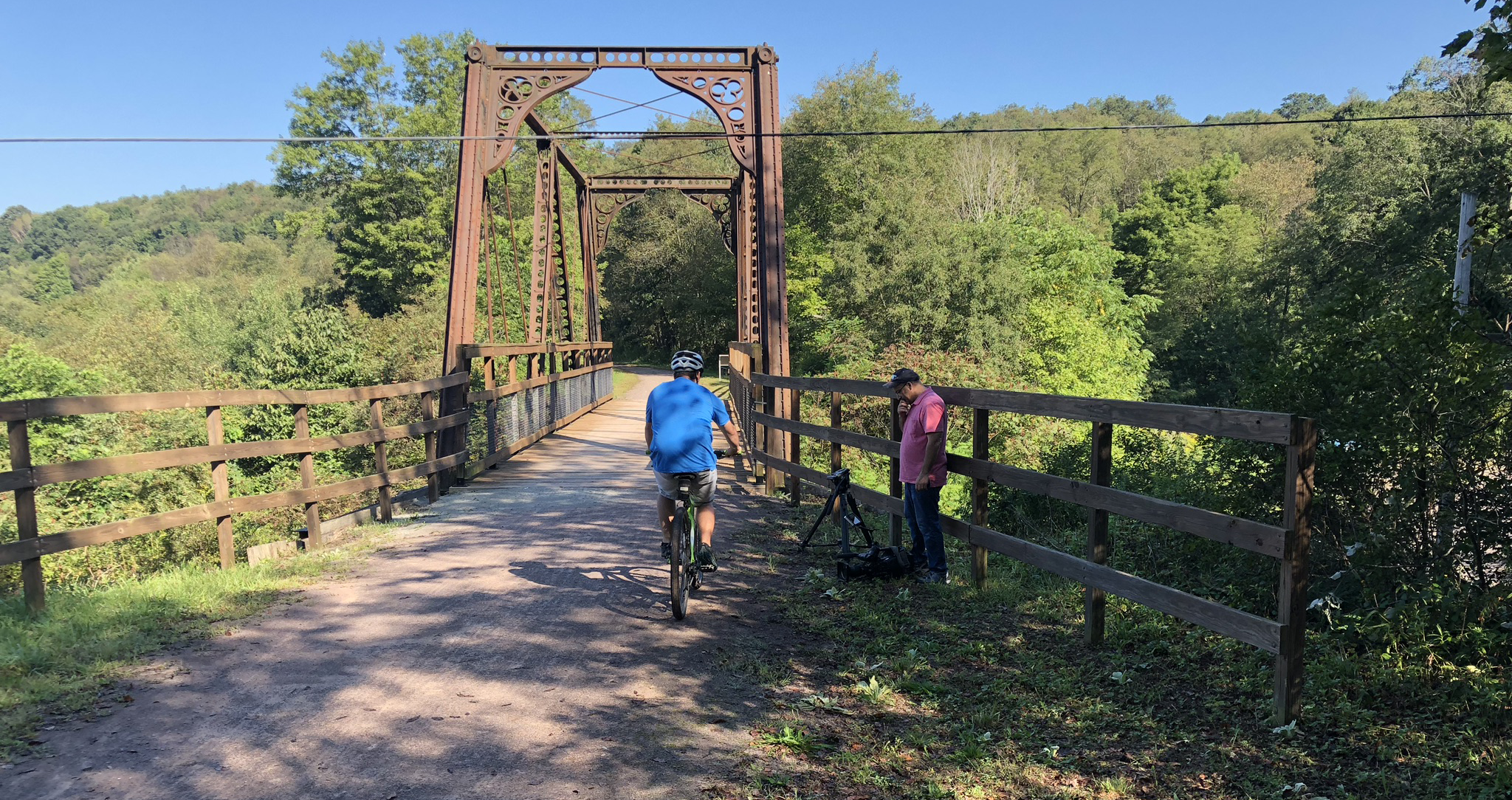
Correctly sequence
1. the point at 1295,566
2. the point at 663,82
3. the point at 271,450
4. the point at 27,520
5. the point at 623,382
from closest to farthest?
1. the point at 1295,566
2. the point at 27,520
3. the point at 271,450
4. the point at 663,82
5. the point at 623,382

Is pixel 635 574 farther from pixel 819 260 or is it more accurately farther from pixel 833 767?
pixel 819 260

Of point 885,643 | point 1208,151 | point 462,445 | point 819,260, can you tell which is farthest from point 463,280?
point 1208,151

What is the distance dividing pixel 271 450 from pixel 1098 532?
20.1ft

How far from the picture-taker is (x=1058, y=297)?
32.6 m

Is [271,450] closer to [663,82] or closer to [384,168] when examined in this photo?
[663,82]

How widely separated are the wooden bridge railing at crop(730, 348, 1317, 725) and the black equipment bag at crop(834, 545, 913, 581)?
1.30ft

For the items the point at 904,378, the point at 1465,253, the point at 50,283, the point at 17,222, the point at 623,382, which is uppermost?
the point at 17,222

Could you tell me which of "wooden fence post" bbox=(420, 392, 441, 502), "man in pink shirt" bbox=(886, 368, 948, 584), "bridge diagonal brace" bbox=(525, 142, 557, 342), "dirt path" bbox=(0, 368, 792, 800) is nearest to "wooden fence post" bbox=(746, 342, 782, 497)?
"dirt path" bbox=(0, 368, 792, 800)

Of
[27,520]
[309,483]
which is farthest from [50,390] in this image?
[27,520]

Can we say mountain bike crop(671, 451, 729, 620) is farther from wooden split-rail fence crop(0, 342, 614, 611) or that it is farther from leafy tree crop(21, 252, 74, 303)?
leafy tree crop(21, 252, 74, 303)

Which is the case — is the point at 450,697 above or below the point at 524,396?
below

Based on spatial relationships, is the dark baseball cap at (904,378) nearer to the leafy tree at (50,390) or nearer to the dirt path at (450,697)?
the dirt path at (450,697)

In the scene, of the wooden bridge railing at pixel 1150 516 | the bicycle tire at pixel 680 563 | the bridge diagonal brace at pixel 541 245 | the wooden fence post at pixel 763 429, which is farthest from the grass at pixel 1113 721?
the bridge diagonal brace at pixel 541 245

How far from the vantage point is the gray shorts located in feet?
19.1
